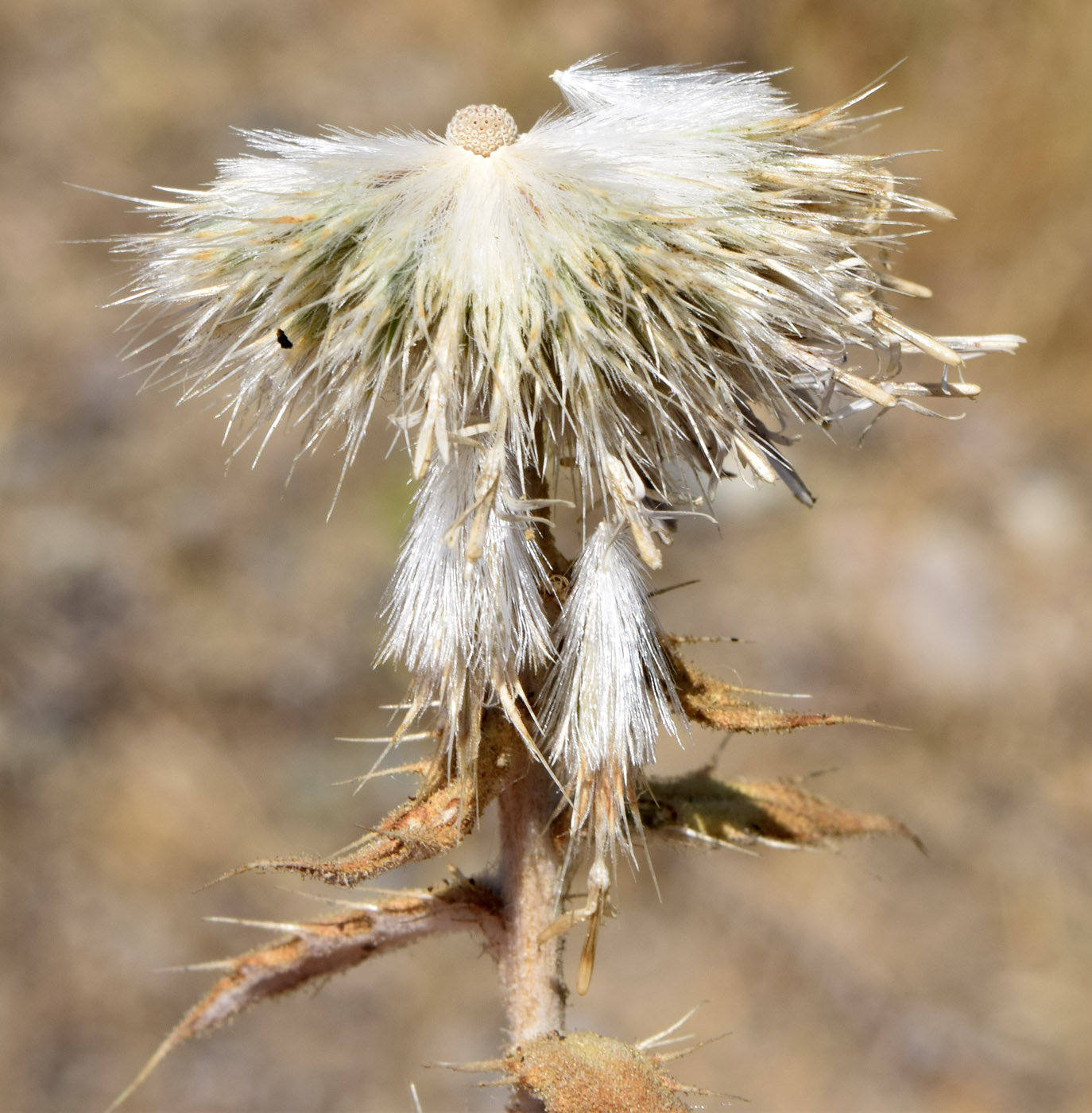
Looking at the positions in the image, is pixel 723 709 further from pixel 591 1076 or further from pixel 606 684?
pixel 591 1076

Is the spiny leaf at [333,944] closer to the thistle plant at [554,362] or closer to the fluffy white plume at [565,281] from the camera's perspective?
the thistle plant at [554,362]

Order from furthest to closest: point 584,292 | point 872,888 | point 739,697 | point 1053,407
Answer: point 1053,407 < point 872,888 < point 739,697 < point 584,292

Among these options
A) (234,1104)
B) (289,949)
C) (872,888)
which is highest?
(289,949)

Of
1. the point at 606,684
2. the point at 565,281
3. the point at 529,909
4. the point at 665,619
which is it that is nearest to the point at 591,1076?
the point at 529,909

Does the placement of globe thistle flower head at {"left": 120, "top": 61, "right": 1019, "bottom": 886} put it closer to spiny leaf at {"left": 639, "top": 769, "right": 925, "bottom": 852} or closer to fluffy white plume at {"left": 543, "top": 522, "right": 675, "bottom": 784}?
fluffy white plume at {"left": 543, "top": 522, "right": 675, "bottom": 784}

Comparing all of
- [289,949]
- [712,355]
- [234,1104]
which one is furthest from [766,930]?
[712,355]

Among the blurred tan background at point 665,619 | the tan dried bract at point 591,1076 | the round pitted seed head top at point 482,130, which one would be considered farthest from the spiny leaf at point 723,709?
the blurred tan background at point 665,619

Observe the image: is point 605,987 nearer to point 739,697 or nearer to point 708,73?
point 739,697

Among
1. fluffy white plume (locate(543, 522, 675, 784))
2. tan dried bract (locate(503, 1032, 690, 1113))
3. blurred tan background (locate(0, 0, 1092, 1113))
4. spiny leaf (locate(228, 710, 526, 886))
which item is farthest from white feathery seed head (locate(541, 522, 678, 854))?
blurred tan background (locate(0, 0, 1092, 1113))
